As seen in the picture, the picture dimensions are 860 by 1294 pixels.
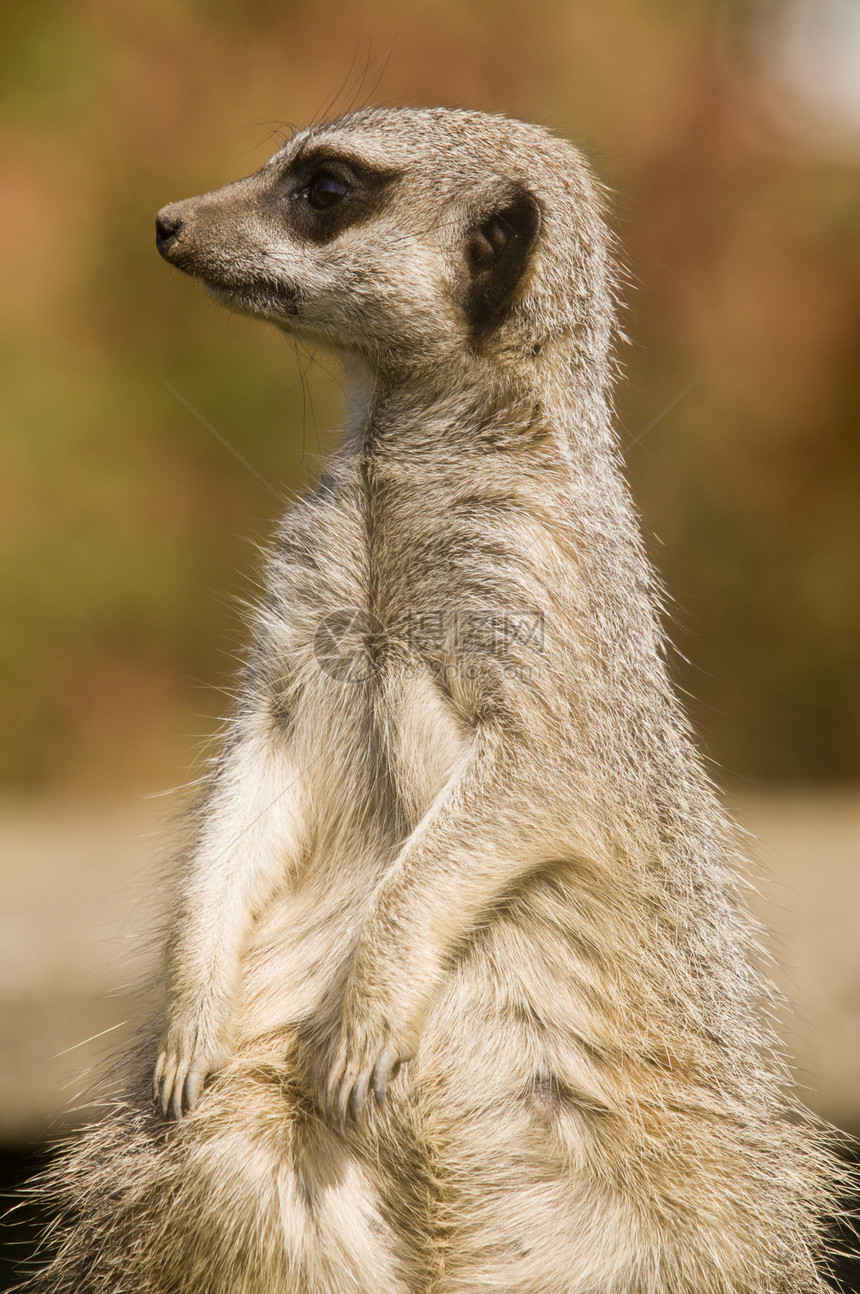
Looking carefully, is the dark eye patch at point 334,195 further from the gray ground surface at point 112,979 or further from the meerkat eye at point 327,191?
the gray ground surface at point 112,979

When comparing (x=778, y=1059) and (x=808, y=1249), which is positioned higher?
(x=778, y=1059)

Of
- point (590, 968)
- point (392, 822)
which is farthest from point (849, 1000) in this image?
point (392, 822)

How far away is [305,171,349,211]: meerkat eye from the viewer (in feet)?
6.17

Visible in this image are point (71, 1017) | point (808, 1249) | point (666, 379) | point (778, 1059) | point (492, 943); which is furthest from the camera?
point (666, 379)

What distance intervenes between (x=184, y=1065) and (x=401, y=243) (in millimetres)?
1308

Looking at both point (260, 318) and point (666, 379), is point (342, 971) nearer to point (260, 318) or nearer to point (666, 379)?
point (260, 318)

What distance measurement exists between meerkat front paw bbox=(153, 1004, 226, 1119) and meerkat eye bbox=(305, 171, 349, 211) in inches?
51.7

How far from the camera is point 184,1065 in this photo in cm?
170

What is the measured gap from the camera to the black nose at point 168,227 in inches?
73.6

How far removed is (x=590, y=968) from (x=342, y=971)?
0.37 metres

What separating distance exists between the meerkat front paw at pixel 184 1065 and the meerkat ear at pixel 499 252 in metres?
1.16

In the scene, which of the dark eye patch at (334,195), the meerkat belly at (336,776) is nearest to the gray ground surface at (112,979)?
the meerkat belly at (336,776)

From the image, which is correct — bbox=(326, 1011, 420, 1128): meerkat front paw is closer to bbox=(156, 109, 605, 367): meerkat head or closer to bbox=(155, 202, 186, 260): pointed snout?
bbox=(156, 109, 605, 367): meerkat head

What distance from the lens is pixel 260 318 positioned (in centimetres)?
189
